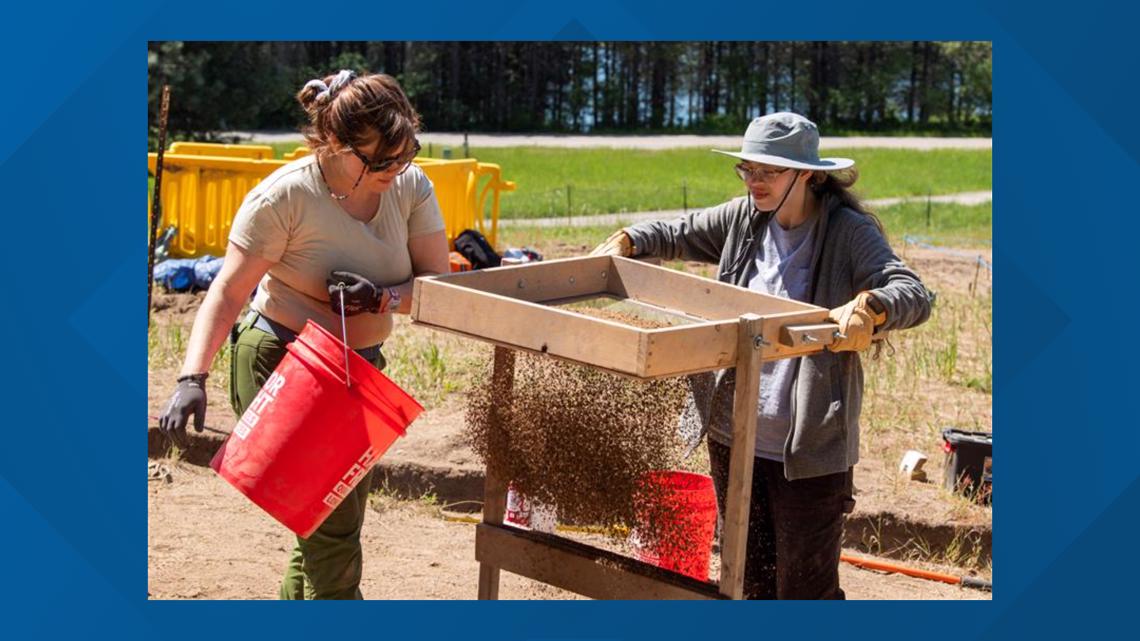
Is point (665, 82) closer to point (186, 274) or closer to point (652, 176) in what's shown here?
point (652, 176)

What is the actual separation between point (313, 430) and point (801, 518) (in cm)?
125

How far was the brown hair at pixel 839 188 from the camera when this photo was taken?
3.70m

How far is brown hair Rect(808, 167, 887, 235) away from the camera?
12.1 feet

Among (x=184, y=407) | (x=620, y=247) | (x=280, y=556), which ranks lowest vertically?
(x=280, y=556)

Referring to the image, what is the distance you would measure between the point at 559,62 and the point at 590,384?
25909mm

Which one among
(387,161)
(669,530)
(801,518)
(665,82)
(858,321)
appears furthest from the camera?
(665,82)

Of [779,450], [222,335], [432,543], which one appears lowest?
[432,543]

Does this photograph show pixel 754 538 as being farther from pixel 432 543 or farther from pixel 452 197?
pixel 452 197

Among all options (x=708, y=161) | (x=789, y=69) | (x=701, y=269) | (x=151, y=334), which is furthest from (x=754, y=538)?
(x=789, y=69)

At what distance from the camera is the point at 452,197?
36.6ft

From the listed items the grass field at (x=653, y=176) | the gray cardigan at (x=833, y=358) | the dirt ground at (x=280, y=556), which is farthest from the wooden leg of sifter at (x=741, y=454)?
the grass field at (x=653, y=176)

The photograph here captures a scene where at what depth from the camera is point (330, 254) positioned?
3654 mm

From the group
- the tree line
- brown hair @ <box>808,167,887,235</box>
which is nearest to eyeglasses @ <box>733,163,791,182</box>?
brown hair @ <box>808,167,887,235</box>

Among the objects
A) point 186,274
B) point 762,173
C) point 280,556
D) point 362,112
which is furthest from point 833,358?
point 186,274
